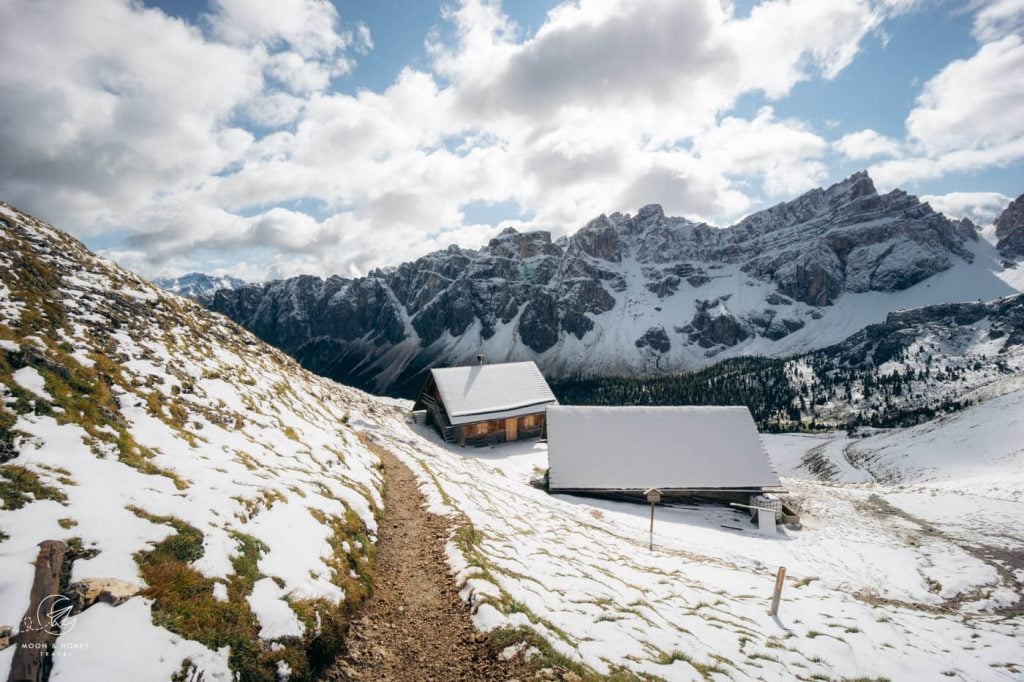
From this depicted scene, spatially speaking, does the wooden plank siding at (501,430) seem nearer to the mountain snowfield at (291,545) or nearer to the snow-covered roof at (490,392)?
the snow-covered roof at (490,392)

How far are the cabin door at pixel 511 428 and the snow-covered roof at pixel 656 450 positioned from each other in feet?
39.8

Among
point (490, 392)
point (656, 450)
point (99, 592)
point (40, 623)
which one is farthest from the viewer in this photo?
point (490, 392)

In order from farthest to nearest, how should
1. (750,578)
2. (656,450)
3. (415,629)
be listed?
(656,450) < (750,578) < (415,629)

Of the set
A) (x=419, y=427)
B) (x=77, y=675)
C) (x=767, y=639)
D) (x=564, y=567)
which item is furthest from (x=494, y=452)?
(x=77, y=675)

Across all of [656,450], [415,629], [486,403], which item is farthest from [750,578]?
[486,403]

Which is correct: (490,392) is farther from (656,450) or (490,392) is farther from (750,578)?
(750,578)

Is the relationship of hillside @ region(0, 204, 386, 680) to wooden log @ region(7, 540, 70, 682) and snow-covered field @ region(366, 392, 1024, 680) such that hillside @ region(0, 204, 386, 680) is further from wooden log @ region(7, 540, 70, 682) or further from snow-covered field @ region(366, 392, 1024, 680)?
snow-covered field @ region(366, 392, 1024, 680)

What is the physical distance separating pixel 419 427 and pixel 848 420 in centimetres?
12817

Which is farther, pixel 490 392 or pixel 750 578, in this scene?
pixel 490 392

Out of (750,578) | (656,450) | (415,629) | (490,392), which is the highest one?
(490,392)

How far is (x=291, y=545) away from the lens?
1030 cm

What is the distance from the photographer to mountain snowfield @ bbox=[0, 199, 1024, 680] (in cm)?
729

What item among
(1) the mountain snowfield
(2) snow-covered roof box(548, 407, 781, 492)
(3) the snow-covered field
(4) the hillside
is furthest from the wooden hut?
(4) the hillside

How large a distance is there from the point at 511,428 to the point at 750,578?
3302 cm
